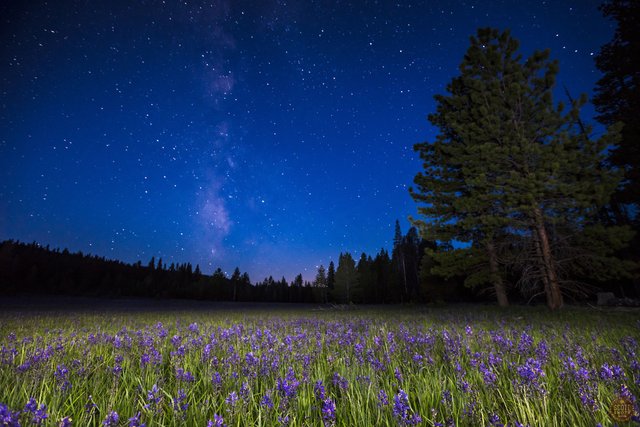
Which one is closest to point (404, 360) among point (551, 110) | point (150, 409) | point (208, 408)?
point (208, 408)

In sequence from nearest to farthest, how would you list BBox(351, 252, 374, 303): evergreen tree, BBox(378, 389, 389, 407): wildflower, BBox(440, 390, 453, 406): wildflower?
BBox(378, 389, 389, 407): wildflower → BBox(440, 390, 453, 406): wildflower → BBox(351, 252, 374, 303): evergreen tree

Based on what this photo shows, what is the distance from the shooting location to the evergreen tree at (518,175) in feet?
40.5

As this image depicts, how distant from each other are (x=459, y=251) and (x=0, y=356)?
16.2 metres

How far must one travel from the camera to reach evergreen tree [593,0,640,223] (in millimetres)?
18828

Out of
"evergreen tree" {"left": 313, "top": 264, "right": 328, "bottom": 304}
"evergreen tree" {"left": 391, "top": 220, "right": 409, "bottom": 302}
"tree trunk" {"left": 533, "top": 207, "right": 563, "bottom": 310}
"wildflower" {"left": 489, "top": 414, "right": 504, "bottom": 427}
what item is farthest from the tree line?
"evergreen tree" {"left": 313, "top": 264, "right": 328, "bottom": 304}

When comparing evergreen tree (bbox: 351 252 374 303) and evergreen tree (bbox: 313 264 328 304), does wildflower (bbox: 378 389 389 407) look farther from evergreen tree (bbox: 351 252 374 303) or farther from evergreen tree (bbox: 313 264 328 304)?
evergreen tree (bbox: 313 264 328 304)

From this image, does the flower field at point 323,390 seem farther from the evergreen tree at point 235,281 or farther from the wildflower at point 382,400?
the evergreen tree at point 235,281

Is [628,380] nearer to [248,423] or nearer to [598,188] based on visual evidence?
[248,423]

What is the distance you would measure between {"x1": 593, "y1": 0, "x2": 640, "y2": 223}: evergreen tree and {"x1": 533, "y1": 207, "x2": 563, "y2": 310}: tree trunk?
10.6m

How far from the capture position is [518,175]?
490 inches

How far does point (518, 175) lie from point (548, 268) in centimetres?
440

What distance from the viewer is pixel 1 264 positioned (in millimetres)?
55656

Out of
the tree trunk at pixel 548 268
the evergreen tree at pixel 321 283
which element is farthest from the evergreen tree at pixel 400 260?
the tree trunk at pixel 548 268

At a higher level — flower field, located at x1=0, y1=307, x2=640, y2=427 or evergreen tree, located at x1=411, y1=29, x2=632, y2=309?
evergreen tree, located at x1=411, y1=29, x2=632, y2=309
